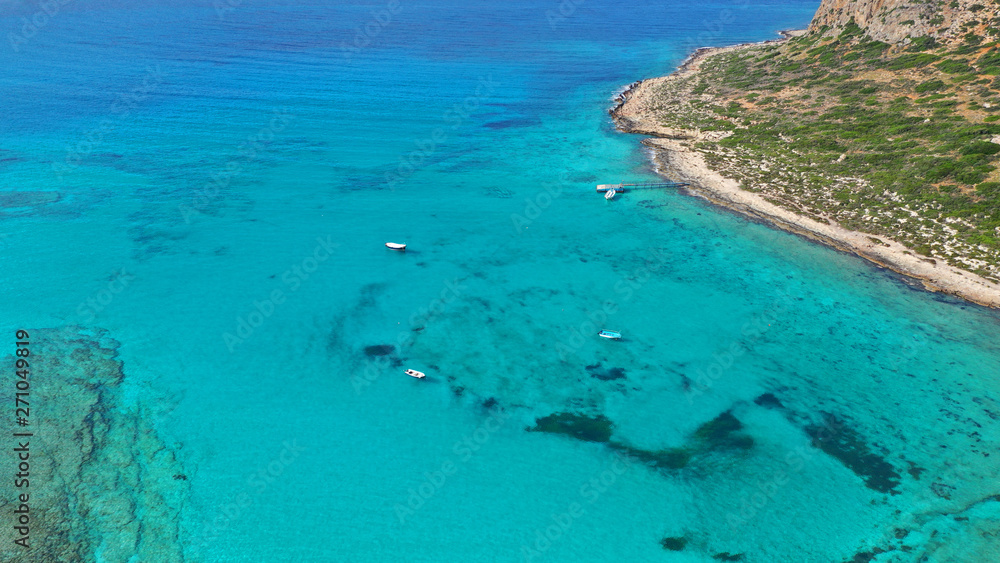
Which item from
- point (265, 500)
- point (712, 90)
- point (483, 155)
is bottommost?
point (265, 500)

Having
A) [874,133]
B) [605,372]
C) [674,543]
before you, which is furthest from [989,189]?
[674,543]

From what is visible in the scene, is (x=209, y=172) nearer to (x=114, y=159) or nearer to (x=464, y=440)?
(x=114, y=159)

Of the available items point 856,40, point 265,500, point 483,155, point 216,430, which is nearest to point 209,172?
point 483,155

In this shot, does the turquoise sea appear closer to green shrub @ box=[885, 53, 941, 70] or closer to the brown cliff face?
green shrub @ box=[885, 53, 941, 70]

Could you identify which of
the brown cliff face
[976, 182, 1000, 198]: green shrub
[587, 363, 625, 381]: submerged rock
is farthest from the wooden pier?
the brown cliff face

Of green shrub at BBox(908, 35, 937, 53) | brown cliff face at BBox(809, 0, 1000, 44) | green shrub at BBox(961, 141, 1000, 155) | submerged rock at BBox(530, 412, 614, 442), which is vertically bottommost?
submerged rock at BBox(530, 412, 614, 442)

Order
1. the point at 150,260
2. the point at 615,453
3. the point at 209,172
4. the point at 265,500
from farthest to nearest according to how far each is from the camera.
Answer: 1. the point at 209,172
2. the point at 150,260
3. the point at 615,453
4. the point at 265,500

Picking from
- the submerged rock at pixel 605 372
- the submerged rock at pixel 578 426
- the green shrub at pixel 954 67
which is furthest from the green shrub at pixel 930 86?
the submerged rock at pixel 578 426
